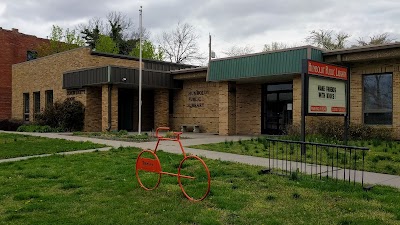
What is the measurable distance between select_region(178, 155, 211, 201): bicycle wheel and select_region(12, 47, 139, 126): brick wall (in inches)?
612

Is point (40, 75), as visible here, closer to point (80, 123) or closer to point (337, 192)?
point (80, 123)

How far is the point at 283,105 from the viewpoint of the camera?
20.7 m

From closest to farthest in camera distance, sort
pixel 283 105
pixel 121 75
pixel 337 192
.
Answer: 1. pixel 337 192
2. pixel 283 105
3. pixel 121 75

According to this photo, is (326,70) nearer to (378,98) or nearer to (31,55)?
(378,98)

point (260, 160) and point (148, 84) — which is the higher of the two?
point (148, 84)

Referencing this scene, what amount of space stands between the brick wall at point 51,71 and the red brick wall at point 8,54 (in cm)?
431

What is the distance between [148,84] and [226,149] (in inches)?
479

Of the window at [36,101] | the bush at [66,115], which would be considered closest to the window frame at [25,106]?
the window at [36,101]

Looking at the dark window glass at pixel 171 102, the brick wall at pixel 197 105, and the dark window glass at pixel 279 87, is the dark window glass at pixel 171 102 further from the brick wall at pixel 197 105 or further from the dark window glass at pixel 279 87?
the dark window glass at pixel 279 87

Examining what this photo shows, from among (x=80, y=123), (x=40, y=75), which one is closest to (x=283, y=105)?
(x=80, y=123)

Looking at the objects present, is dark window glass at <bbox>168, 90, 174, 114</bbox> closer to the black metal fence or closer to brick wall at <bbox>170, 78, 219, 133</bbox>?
brick wall at <bbox>170, 78, 219, 133</bbox>

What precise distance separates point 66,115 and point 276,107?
1309cm

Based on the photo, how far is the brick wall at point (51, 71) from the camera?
26031mm

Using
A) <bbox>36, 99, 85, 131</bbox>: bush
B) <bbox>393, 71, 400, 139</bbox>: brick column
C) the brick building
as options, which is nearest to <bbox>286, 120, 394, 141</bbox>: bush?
<bbox>393, 71, 400, 139</bbox>: brick column
